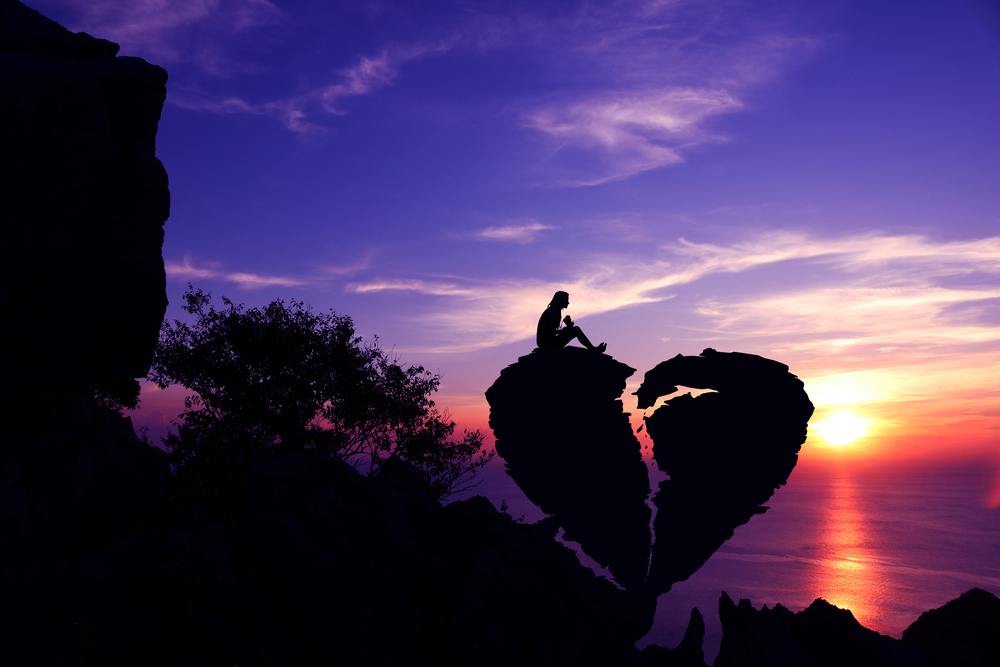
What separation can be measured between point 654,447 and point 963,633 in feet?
22.1

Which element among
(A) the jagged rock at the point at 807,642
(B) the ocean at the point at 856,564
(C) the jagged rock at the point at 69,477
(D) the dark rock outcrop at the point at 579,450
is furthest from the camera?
(B) the ocean at the point at 856,564

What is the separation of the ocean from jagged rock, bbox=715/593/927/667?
10.3 feet

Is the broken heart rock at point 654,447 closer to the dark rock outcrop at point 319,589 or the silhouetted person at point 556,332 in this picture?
the silhouetted person at point 556,332

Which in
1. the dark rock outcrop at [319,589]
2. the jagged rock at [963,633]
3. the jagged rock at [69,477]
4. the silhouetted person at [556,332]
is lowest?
the jagged rock at [963,633]

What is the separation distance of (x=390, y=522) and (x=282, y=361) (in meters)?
7.93

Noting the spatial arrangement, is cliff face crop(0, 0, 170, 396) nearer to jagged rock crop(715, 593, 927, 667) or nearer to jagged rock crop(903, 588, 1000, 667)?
jagged rock crop(715, 593, 927, 667)

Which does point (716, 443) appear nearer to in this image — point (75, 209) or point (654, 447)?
point (654, 447)

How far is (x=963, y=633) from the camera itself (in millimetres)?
10305

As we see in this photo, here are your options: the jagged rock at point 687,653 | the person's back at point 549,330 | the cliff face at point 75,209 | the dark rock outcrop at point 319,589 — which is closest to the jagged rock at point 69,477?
the dark rock outcrop at point 319,589

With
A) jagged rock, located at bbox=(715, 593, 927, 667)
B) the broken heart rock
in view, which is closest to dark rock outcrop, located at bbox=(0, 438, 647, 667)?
the broken heart rock

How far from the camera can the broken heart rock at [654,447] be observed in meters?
9.14

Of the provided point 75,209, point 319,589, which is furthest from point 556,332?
point 75,209

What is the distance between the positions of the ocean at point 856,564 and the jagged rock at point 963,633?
5.20 m

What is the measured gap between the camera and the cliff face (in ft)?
29.3
